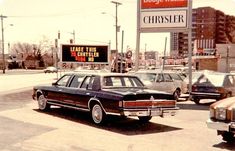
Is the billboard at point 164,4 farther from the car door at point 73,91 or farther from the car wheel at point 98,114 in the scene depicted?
the car wheel at point 98,114

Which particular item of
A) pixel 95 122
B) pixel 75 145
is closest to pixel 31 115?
pixel 95 122

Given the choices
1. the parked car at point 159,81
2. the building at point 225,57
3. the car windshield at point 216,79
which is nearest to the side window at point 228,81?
the car windshield at point 216,79

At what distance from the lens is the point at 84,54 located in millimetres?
39094

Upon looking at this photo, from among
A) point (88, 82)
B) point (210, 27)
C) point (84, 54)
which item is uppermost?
point (210, 27)

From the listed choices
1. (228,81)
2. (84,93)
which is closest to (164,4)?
(228,81)

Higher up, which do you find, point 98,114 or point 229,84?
point 229,84

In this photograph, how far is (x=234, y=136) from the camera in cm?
1036

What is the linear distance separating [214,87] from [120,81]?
7.29 m

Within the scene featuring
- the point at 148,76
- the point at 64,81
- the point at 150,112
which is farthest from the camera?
the point at 148,76

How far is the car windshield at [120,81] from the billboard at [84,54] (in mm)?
25629

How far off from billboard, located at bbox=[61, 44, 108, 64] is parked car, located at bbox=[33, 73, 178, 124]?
23952 millimetres

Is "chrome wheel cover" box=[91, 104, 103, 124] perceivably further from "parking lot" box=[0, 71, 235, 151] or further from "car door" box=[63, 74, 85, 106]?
"car door" box=[63, 74, 85, 106]

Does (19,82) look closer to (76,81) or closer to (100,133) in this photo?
(76,81)

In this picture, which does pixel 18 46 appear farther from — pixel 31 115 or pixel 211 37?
pixel 31 115
